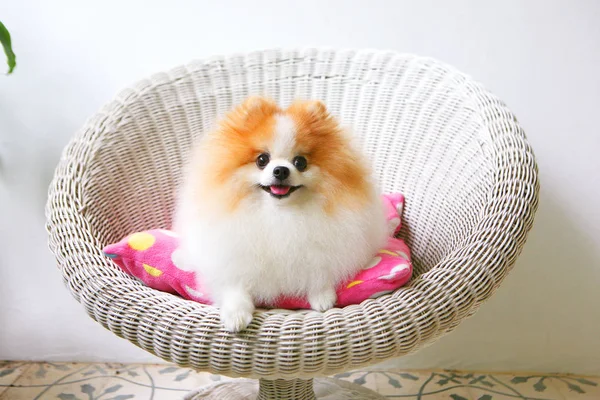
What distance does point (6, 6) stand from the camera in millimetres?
1934

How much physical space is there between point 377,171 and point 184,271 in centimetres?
74

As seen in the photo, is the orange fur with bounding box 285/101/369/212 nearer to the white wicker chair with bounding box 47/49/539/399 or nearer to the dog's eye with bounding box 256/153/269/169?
the dog's eye with bounding box 256/153/269/169

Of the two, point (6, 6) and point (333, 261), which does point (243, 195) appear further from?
point (6, 6)

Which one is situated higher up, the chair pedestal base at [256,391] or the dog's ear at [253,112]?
the dog's ear at [253,112]

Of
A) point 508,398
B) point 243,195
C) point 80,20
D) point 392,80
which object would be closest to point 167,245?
point 243,195

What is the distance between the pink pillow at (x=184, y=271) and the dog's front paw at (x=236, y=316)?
0.14 m

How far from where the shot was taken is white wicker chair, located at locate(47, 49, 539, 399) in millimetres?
1109

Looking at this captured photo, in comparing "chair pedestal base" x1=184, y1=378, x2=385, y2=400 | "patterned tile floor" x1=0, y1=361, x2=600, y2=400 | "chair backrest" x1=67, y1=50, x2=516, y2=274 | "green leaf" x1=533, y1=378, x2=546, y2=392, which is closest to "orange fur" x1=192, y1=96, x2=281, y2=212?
"chair backrest" x1=67, y1=50, x2=516, y2=274

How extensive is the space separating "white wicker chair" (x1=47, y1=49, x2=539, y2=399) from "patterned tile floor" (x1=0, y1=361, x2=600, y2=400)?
26 centimetres

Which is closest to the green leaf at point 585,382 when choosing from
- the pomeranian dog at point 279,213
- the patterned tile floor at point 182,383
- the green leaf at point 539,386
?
the patterned tile floor at point 182,383

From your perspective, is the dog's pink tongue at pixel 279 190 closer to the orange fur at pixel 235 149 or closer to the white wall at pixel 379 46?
the orange fur at pixel 235 149

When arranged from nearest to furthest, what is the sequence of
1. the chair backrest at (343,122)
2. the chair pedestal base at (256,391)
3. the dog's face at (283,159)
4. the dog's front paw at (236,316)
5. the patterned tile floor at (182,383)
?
the dog's front paw at (236,316)
the dog's face at (283,159)
the chair backrest at (343,122)
the chair pedestal base at (256,391)
the patterned tile floor at (182,383)

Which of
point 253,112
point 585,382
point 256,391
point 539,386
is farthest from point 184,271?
point 585,382

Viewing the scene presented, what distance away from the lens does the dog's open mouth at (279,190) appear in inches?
46.2
